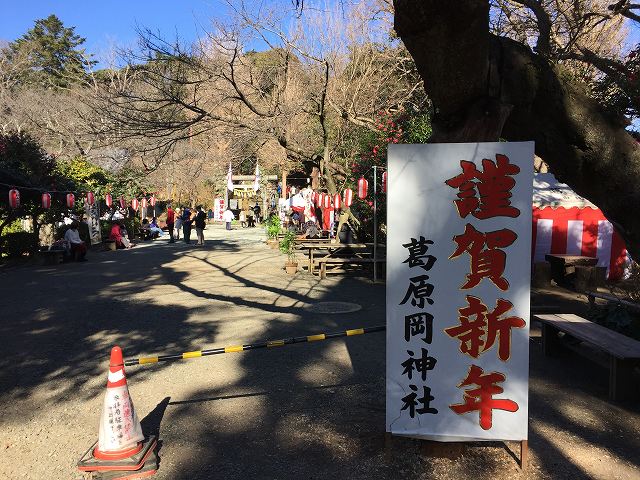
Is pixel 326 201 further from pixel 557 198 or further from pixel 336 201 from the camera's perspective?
pixel 557 198

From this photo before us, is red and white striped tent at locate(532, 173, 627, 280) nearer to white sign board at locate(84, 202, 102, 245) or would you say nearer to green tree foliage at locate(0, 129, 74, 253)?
green tree foliage at locate(0, 129, 74, 253)

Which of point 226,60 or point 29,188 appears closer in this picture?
point 226,60

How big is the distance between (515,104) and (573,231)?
9723mm

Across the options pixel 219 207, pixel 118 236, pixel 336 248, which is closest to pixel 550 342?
pixel 336 248

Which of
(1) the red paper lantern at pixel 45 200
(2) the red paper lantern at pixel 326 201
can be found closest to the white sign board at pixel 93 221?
(1) the red paper lantern at pixel 45 200

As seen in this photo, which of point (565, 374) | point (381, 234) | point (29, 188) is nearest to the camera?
point (565, 374)

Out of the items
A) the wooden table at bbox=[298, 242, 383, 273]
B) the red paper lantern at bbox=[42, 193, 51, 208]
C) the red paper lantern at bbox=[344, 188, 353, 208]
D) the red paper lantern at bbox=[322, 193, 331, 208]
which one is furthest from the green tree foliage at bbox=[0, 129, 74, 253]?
the red paper lantern at bbox=[344, 188, 353, 208]

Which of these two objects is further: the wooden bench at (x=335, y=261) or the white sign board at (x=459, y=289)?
the wooden bench at (x=335, y=261)

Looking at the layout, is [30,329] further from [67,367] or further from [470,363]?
[470,363]

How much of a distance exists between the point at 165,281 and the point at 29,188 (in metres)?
6.41

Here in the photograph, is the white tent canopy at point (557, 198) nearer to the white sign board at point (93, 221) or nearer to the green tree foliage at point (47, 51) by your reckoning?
the white sign board at point (93, 221)

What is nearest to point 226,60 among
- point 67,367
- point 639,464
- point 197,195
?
point 67,367

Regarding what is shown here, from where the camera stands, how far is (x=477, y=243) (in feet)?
10.6

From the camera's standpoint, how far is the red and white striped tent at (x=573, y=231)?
11.6 meters
